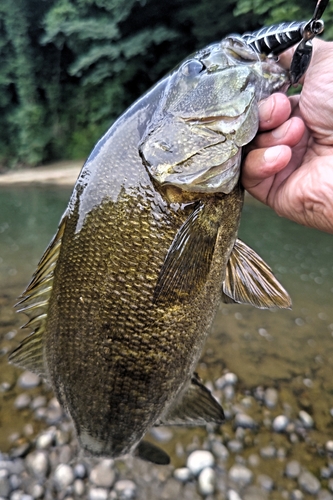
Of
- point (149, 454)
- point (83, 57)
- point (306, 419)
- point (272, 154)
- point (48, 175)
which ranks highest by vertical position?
point (83, 57)

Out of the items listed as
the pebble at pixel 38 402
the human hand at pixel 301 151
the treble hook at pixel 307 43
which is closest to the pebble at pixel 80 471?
the pebble at pixel 38 402

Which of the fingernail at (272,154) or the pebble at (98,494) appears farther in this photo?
the pebble at (98,494)

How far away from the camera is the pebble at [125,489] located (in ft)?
8.38

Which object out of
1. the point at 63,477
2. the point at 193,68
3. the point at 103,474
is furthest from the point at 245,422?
the point at 193,68

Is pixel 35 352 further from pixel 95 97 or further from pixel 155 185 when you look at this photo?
pixel 95 97

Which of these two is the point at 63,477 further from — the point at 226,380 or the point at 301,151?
the point at 301,151

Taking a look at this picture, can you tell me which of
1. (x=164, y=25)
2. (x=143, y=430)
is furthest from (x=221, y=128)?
(x=164, y=25)

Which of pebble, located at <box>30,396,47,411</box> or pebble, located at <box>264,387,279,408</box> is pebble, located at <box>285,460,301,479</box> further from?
pebble, located at <box>30,396,47,411</box>

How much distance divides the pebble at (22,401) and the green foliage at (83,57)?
433 inches

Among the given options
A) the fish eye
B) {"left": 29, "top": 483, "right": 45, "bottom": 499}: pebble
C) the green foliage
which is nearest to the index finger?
the fish eye

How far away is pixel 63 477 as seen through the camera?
261 centimetres

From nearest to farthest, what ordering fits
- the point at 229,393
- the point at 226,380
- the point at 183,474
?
the point at 183,474 → the point at 229,393 → the point at 226,380

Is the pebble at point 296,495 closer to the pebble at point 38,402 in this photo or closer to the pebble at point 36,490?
the pebble at point 36,490

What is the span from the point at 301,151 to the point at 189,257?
3.44 feet
